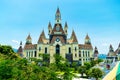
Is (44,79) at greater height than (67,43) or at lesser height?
lesser

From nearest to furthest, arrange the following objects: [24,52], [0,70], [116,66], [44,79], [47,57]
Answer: [116,66] < [0,70] < [44,79] < [47,57] < [24,52]

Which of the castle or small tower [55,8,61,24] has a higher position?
small tower [55,8,61,24]

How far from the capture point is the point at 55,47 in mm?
81125

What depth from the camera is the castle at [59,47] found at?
81.1 metres

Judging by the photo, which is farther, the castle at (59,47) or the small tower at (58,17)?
the small tower at (58,17)

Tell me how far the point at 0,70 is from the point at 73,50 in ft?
221

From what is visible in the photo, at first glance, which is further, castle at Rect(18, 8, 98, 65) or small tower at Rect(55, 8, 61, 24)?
small tower at Rect(55, 8, 61, 24)

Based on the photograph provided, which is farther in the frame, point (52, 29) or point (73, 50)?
point (52, 29)

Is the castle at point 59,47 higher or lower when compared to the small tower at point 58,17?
lower

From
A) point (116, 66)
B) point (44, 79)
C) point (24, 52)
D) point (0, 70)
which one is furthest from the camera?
point (24, 52)

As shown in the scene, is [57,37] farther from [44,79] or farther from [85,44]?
[44,79]

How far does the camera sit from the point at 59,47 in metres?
81.2

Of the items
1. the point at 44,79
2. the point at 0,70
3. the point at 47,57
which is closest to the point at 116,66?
the point at 0,70

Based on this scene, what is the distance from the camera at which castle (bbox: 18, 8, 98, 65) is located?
81.1 meters
